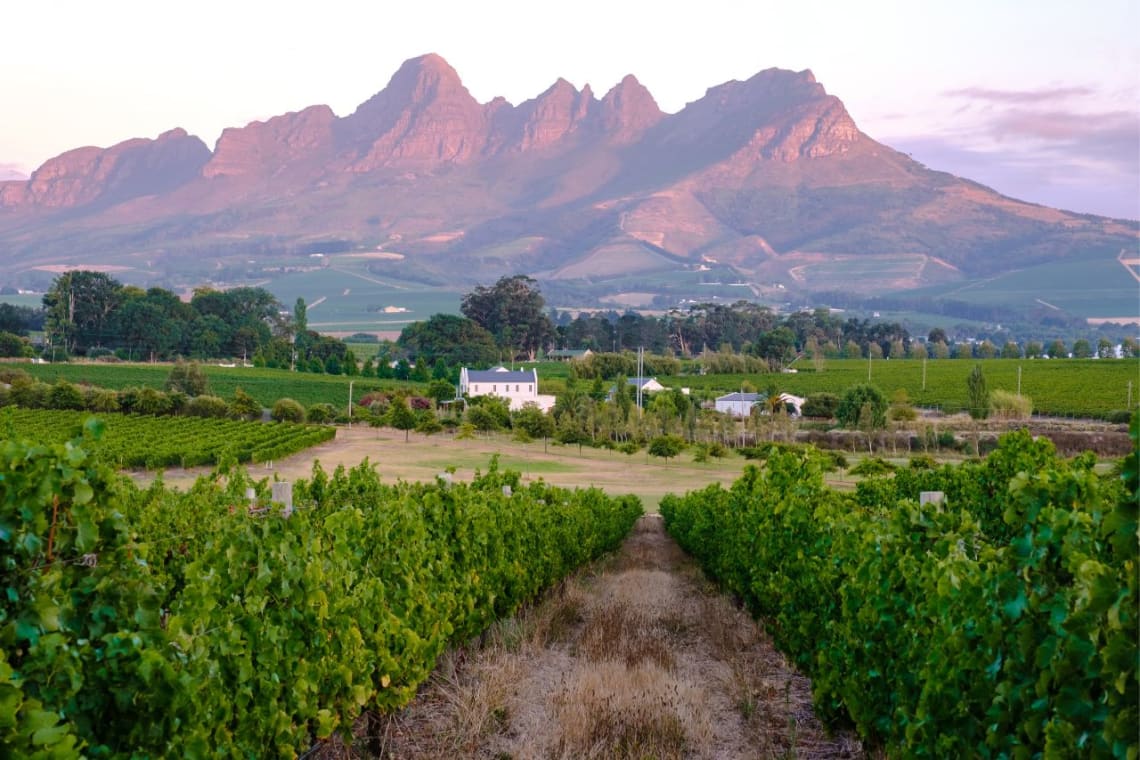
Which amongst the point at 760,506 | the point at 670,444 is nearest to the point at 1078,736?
the point at 760,506

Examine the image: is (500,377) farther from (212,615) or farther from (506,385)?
(212,615)

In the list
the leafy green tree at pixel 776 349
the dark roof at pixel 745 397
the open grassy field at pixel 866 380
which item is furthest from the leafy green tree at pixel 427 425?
the leafy green tree at pixel 776 349

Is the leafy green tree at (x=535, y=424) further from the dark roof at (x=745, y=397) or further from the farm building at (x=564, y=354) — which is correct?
the farm building at (x=564, y=354)

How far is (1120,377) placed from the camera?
8569 cm

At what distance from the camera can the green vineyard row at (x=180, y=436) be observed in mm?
44281

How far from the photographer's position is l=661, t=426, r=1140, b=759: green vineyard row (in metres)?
3.22

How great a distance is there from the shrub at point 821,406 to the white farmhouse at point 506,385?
22392mm

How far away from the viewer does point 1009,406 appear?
73.6 metres

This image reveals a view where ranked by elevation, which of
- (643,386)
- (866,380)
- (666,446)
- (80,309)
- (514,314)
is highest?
(514,314)

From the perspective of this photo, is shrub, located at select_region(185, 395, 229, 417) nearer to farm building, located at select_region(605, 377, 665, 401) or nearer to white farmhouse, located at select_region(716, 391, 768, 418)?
farm building, located at select_region(605, 377, 665, 401)

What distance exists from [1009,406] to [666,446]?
28.7 meters

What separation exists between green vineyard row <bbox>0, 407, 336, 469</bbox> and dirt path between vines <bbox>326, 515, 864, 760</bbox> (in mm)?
31510

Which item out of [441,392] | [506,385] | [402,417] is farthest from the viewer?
[506,385]

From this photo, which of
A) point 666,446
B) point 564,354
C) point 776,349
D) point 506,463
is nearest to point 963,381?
point 776,349
